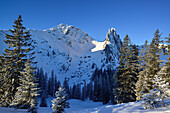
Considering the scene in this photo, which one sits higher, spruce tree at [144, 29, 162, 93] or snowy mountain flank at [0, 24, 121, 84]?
snowy mountain flank at [0, 24, 121, 84]

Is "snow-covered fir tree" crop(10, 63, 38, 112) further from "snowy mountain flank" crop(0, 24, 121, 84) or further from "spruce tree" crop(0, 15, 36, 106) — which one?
"snowy mountain flank" crop(0, 24, 121, 84)

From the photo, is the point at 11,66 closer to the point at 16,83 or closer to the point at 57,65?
the point at 16,83

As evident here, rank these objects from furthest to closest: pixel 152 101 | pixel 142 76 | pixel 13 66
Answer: pixel 142 76 → pixel 13 66 → pixel 152 101

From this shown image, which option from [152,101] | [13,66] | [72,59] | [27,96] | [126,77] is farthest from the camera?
[72,59]

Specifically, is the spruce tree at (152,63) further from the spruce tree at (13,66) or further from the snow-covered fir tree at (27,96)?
the spruce tree at (13,66)

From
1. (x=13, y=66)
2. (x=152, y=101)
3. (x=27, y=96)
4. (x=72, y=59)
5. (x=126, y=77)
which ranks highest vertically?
(x=72, y=59)

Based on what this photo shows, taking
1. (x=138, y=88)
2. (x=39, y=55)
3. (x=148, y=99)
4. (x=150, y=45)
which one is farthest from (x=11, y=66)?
(x=39, y=55)

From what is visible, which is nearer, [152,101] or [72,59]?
[152,101]

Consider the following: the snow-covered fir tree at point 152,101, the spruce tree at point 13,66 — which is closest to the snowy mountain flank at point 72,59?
the spruce tree at point 13,66

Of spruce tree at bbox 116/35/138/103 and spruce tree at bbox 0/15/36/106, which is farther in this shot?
spruce tree at bbox 116/35/138/103

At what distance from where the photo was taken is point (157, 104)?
887 centimetres

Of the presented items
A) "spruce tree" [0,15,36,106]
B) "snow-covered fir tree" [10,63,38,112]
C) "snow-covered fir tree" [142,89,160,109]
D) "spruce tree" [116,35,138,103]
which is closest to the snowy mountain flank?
"spruce tree" [116,35,138,103]

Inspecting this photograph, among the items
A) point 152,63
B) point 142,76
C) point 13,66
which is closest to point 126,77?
point 142,76

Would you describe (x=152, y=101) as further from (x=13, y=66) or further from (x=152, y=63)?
(x=13, y=66)
